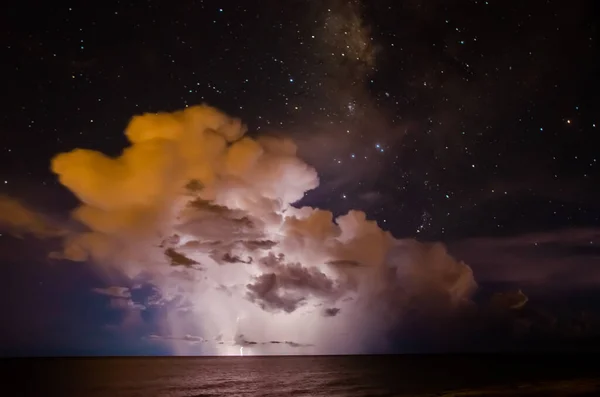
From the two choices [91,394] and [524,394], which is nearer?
[524,394]

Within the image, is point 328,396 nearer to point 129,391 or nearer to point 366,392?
point 366,392

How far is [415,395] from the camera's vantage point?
45.1 m

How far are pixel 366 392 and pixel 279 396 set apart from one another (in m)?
9.96

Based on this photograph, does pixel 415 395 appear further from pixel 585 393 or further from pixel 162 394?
pixel 162 394

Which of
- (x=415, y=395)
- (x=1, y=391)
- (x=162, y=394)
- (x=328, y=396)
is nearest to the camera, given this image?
(x=415, y=395)

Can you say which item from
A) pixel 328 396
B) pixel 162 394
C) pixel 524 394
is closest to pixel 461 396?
pixel 524 394

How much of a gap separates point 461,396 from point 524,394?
6098mm

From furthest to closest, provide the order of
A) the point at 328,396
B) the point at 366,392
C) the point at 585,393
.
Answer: the point at 366,392
the point at 328,396
the point at 585,393

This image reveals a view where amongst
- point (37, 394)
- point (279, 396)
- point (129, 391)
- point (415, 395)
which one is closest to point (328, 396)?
point (279, 396)

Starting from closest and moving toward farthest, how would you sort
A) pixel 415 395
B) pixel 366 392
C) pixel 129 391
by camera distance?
pixel 415 395, pixel 366 392, pixel 129 391

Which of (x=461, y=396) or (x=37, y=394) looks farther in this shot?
(x=37, y=394)

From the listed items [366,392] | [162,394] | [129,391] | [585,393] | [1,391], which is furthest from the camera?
[1,391]

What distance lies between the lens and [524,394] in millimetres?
40594

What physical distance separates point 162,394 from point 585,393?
44.6 metres
